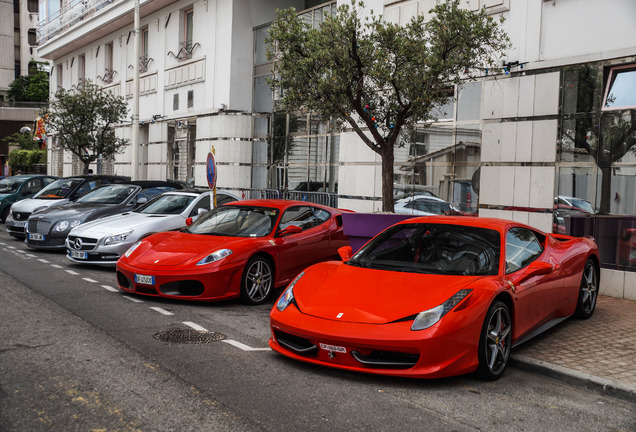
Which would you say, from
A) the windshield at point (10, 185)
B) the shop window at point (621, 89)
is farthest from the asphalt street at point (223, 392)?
the windshield at point (10, 185)

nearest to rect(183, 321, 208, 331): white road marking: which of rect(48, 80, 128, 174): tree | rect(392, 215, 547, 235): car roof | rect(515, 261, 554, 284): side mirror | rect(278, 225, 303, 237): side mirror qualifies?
rect(278, 225, 303, 237): side mirror

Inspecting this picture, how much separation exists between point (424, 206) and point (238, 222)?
624cm

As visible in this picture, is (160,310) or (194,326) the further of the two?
(160,310)

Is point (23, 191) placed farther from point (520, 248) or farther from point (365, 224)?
point (520, 248)

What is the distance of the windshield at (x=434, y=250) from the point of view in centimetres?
600

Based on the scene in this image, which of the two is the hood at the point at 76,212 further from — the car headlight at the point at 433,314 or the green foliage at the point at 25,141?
A: the green foliage at the point at 25,141

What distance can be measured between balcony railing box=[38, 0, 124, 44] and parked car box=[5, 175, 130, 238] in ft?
44.6

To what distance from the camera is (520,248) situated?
645 cm

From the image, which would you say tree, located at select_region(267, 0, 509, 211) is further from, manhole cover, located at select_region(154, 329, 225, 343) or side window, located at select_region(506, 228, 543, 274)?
manhole cover, located at select_region(154, 329, 225, 343)

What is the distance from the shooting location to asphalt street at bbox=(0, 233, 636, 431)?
14.1 ft

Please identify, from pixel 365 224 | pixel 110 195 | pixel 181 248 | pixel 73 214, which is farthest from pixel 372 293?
pixel 110 195

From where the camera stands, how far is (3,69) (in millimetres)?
81375

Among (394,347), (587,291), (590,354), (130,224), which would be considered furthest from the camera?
(130,224)

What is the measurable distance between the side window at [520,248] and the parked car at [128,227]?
6.53 metres
